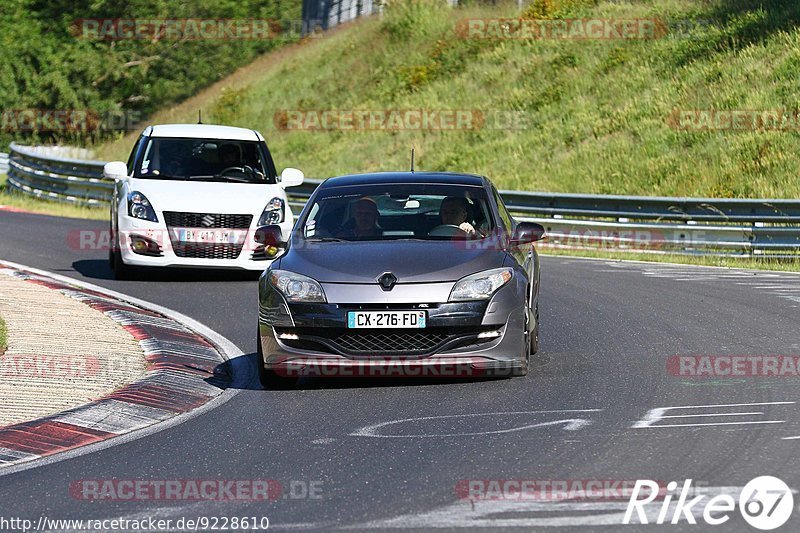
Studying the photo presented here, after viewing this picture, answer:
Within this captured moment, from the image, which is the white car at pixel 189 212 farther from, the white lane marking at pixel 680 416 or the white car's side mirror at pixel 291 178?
the white lane marking at pixel 680 416

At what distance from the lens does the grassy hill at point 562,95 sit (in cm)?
3159

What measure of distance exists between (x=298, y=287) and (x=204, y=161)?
26.0 ft

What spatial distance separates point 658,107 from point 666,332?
24019mm

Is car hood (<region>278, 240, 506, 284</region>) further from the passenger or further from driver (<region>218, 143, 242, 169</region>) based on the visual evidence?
driver (<region>218, 143, 242, 169</region>)

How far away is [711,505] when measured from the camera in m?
6.05

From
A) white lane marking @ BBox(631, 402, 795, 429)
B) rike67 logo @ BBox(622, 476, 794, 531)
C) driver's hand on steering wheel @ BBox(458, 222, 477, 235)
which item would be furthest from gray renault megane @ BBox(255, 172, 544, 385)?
rike67 logo @ BBox(622, 476, 794, 531)

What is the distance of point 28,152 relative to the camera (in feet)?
107

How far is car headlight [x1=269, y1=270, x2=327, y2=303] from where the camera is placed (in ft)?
31.0

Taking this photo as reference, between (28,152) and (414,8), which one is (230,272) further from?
(414,8)

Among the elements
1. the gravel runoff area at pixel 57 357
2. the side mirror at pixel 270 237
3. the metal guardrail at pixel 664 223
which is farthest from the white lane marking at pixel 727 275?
the gravel runoff area at pixel 57 357

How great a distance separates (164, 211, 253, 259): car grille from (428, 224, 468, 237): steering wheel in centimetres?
612

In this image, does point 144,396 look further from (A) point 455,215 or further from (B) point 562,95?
(B) point 562,95

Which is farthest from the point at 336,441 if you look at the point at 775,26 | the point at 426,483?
the point at 775,26

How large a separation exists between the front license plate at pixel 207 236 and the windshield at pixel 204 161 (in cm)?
103
